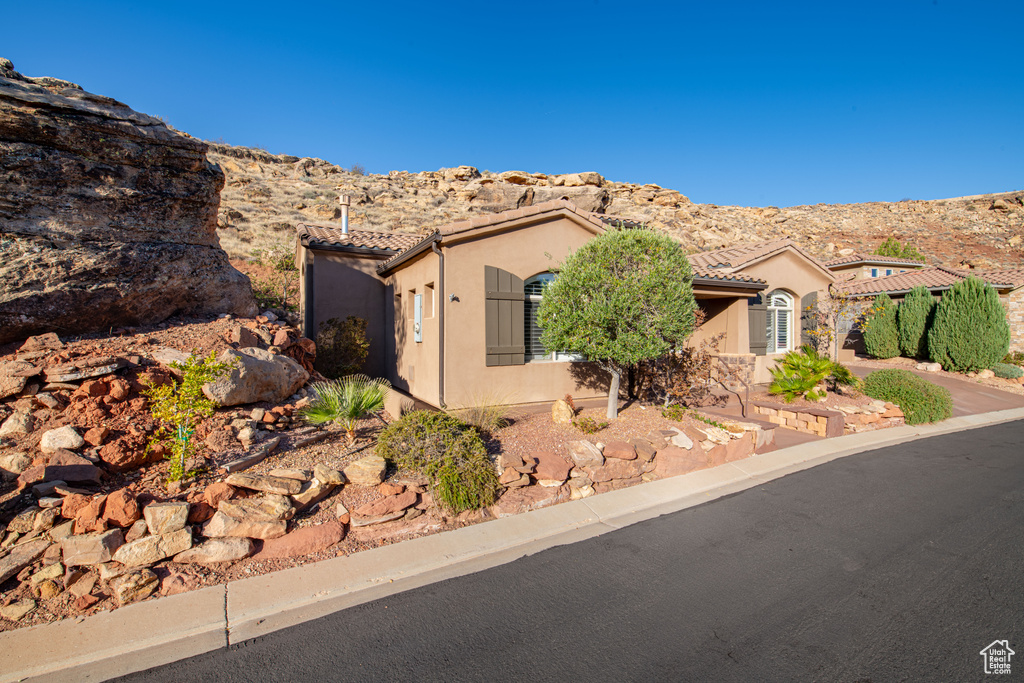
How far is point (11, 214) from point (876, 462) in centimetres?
1403

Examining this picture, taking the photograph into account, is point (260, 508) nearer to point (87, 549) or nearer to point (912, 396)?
point (87, 549)

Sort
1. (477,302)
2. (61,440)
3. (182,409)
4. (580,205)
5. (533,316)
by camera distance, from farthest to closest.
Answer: (580,205) < (533,316) < (477,302) < (182,409) < (61,440)

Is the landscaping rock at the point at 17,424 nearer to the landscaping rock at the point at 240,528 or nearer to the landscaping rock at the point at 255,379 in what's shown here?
the landscaping rock at the point at 255,379

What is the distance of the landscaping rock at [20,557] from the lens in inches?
150

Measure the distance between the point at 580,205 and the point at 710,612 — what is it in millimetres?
31831

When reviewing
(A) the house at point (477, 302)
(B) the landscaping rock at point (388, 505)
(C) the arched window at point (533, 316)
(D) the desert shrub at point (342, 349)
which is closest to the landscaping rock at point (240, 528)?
(B) the landscaping rock at point (388, 505)

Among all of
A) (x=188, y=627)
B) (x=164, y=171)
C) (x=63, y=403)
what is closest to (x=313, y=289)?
(x=164, y=171)

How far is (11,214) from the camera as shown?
6.95 meters

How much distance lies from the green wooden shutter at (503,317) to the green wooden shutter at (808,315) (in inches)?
417

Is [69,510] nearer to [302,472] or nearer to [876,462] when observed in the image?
[302,472]

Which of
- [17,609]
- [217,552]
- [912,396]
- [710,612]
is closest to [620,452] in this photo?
[710,612]

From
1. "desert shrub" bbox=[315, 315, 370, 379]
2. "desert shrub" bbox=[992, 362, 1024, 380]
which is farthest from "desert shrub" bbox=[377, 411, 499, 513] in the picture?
"desert shrub" bbox=[992, 362, 1024, 380]

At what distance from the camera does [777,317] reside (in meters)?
15.0

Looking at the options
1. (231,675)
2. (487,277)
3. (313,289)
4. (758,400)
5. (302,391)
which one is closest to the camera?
(231,675)
